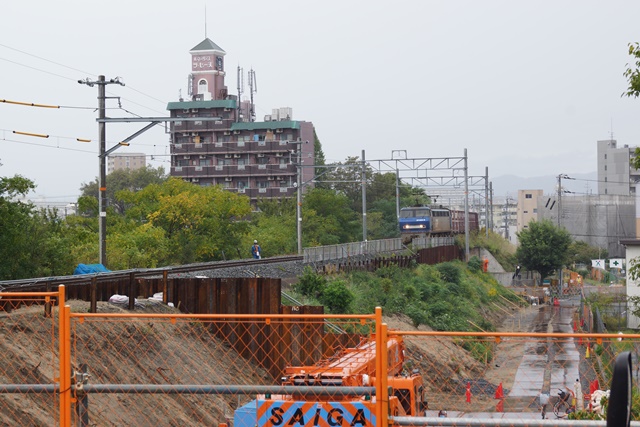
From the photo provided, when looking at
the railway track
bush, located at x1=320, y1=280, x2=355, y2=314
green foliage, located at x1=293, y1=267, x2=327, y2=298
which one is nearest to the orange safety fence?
the railway track

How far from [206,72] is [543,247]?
2164 inches

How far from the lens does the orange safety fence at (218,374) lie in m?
7.65

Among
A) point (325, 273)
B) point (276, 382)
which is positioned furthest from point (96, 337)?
point (325, 273)

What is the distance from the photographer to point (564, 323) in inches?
1927

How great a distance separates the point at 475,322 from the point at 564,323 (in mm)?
5502

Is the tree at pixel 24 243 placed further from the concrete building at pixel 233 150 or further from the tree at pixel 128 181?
the tree at pixel 128 181

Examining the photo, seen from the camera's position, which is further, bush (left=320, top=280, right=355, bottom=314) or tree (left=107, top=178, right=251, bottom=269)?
tree (left=107, top=178, right=251, bottom=269)

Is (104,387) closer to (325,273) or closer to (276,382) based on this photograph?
(276,382)

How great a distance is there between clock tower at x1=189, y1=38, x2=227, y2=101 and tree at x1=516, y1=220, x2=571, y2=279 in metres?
50.1

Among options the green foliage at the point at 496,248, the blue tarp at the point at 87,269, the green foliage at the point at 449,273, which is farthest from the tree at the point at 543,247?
the blue tarp at the point at 87,269

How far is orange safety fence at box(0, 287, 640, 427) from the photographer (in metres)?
7.65

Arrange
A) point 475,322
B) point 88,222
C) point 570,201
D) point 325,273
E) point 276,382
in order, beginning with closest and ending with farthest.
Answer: point 276,382 → point 325,273 → point 475,322 → point 88,222 → point 570,201

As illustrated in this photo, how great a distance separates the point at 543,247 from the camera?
234 feet

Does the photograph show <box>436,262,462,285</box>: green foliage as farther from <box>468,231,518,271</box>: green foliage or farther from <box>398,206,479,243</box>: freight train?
<box>468,231,518,271</box>: green foliage
